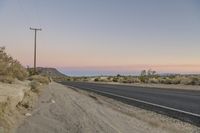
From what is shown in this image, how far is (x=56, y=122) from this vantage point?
47.8 ft

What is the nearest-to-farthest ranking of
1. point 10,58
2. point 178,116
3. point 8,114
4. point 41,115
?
point 8,114 < point 41,115 < point 178,116 < point 10,58

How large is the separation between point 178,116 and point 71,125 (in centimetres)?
657

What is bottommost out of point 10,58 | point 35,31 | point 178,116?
point 178,116

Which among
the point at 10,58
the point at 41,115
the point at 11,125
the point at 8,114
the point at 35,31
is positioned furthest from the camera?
the point at 35,31

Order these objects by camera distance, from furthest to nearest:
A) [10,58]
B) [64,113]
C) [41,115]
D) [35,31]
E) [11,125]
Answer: [35,31], [10,58], [64,113], [41,115], [11,125]

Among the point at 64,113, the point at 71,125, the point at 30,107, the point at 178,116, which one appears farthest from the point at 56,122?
the point at 178,116

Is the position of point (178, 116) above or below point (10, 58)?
below

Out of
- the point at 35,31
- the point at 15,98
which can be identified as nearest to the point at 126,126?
the point at 15,98

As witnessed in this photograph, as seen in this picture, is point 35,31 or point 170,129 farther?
point 35,31

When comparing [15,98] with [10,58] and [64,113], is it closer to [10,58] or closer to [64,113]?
[64,113]

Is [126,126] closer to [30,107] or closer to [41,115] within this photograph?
[41,115]

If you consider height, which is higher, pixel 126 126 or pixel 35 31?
pixel 35 31

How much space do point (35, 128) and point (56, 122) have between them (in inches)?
60.3

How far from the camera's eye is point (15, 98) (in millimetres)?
16797
